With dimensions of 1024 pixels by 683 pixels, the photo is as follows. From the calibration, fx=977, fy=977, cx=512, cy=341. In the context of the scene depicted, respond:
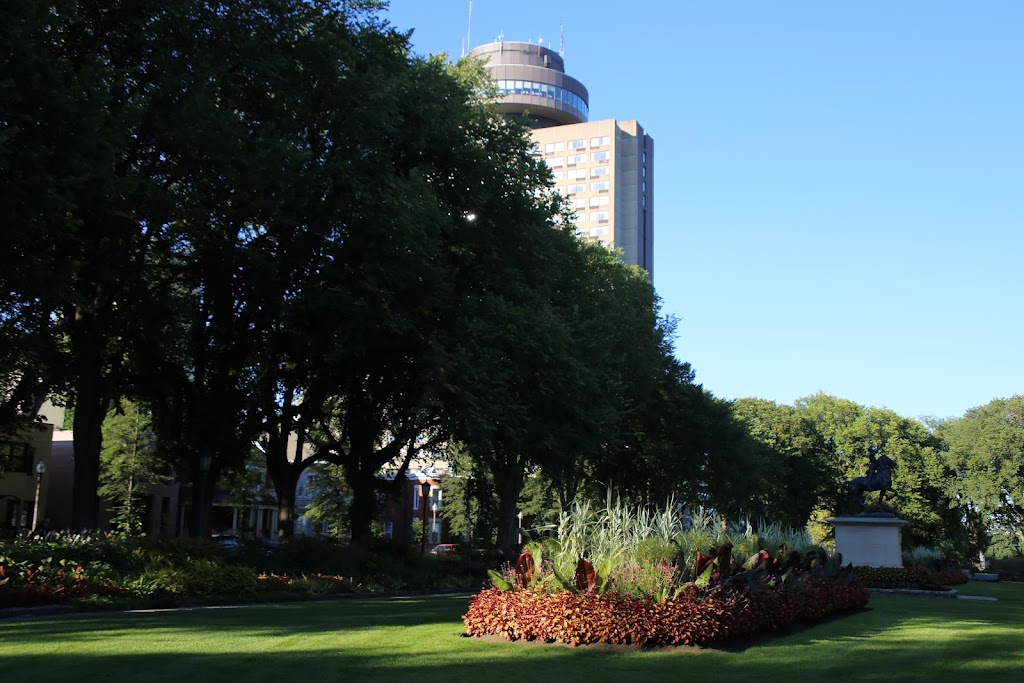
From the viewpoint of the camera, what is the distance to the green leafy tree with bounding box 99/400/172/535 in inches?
2420

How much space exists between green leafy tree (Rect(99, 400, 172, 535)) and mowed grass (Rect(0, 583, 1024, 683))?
47349 mm

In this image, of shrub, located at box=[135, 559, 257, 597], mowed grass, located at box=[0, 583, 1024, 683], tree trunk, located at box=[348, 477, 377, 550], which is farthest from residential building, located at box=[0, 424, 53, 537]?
mowed grass, located at box=[0, 583, 1024, 683]

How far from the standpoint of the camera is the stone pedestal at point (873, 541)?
3164 centimetres

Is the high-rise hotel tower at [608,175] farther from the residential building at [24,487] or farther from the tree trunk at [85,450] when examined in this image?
the tree trunk at [85,450]

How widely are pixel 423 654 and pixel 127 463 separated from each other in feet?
179

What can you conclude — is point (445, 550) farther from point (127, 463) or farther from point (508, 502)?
point (127, 463)

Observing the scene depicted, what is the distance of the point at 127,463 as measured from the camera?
6162 centimetres

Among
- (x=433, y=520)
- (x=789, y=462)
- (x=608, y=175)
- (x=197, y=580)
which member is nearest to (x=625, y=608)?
(x=197, y=580)

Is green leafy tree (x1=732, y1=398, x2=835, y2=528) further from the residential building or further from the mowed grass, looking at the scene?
the mowed grass

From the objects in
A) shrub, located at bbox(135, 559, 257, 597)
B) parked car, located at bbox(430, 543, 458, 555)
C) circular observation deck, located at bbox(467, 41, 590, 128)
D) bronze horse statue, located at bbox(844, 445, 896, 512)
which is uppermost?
circular observation deck, located at bbox(467, 41, 590, 128)

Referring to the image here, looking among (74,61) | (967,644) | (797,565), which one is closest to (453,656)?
(967,644)

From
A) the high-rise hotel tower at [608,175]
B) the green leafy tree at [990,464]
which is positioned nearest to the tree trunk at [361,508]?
the green leafy tree at [990,464]

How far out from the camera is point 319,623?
16359 millimetres

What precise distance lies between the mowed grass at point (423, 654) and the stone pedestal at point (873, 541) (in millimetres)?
14680
